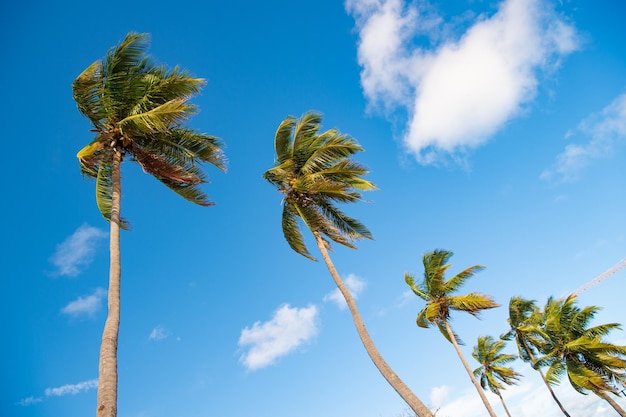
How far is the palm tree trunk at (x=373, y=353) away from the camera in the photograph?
34.3 feet

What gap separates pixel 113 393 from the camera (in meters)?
6.84

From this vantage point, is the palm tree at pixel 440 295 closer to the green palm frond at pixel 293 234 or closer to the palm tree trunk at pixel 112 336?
the green palm frond at pixel 293 234

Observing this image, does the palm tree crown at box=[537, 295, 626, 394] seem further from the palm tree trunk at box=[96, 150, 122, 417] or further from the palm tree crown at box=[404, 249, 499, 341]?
the palm tree trunk at box=[96, 150, 122, 417]

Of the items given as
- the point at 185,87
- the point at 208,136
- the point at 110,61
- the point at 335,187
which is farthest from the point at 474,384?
the point at 110,61

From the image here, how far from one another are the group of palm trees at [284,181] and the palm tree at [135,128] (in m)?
0.03

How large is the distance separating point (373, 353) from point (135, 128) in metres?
10.2

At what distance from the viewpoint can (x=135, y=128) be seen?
11.0m

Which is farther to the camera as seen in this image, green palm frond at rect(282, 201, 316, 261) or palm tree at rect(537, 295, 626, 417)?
palm tree at rect(537, 295, 626, 417)

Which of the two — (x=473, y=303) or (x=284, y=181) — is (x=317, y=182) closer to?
(x=284, y=181)

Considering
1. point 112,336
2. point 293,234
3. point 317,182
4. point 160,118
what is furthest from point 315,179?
point 112,336

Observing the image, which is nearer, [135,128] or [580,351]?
[135,128]

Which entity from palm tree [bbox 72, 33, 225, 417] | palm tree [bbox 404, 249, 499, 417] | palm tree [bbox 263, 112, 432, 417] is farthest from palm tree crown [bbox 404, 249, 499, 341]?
palm tree [bbox 72, 33, 225, 417]

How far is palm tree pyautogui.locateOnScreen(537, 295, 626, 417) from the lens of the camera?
81.9ft

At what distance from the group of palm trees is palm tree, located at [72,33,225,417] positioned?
0.03 meters
